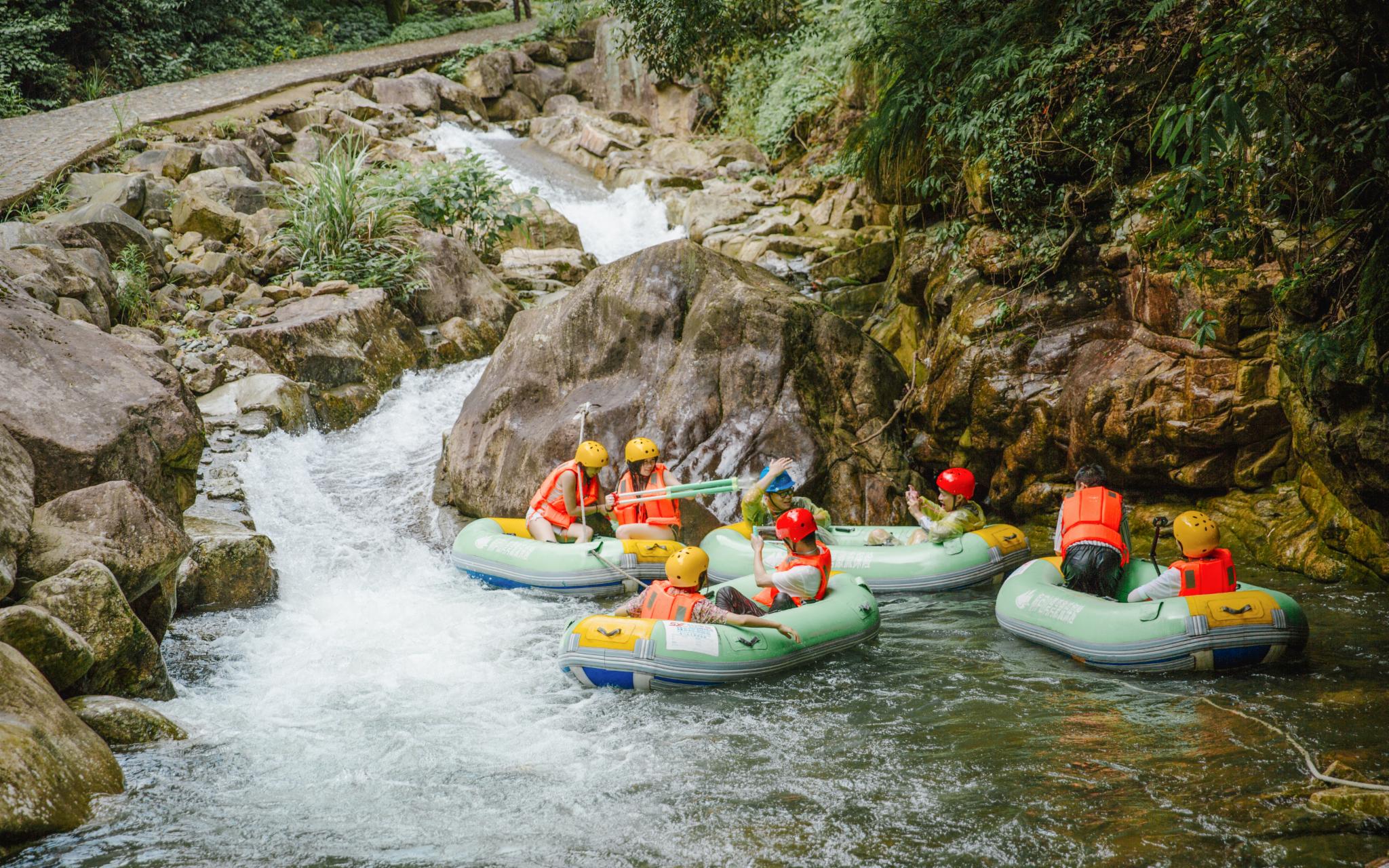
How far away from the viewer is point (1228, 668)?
206 inches

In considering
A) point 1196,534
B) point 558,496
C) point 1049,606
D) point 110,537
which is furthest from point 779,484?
point 110,537

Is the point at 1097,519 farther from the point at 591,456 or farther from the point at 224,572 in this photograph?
the point at 224,572

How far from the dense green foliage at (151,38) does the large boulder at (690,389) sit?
11945 mm

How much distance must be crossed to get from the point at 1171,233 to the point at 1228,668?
2.61 metres

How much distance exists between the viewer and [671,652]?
535cm

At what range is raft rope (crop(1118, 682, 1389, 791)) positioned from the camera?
11.8ft

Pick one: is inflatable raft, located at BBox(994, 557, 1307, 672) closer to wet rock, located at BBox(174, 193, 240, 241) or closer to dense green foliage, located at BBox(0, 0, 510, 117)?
wet rock, located at BBox(174, 193, 240, 241)

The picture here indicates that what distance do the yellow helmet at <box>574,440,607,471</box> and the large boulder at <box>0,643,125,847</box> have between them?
4180mm

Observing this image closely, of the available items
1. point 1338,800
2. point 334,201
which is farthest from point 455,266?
point 1338,800

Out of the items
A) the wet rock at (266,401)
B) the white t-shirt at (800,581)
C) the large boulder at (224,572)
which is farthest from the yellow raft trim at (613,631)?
the wet rock at (266,401)

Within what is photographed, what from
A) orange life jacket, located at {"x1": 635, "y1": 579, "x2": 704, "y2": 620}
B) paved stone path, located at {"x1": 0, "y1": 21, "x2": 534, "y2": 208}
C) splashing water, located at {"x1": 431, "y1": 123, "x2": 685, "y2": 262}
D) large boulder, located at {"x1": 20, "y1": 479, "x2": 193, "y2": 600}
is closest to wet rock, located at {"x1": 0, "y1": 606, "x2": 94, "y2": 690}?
large boulder, located at {"x1": 20, "y1": 479, "x2": 193, "y2": 600}

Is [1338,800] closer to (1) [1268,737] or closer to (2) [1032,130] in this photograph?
(1) [1268,737]

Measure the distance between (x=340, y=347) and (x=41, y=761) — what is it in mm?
7220

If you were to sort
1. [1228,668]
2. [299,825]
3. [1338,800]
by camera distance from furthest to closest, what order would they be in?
[1228,668] → [299,825] → [1338,800]
